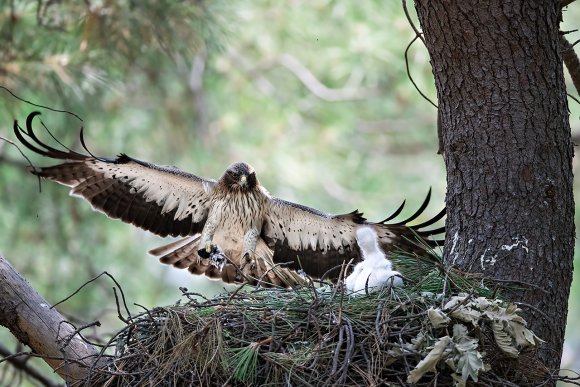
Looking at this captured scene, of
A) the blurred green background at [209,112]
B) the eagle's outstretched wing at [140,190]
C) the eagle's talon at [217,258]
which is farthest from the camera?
the blurred green background at [209,112]

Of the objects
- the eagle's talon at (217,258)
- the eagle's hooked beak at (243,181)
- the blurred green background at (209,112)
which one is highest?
the blurred green background at (209,112)

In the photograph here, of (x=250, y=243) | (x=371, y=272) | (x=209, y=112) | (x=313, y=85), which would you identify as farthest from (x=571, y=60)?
(x=313, y=85)

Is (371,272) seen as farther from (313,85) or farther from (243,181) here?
(313,85)

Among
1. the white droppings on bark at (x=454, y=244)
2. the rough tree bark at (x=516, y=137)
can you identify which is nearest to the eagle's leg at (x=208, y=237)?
the white droppings on bark at (x=454, y=244)

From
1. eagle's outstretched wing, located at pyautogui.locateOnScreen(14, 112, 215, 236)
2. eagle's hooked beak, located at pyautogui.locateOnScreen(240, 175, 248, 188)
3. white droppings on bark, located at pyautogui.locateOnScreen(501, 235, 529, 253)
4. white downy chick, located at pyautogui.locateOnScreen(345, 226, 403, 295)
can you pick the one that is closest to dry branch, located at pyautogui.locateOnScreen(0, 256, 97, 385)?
white downy chick, located at pyautogui.locateOnScreen(345, 226, 403, 295)

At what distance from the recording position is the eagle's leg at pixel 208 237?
20.9 ft

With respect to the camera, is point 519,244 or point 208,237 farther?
point 208,237

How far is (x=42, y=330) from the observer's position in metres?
3.86

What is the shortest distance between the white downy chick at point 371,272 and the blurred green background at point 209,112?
3069mm

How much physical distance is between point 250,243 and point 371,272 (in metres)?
2.12

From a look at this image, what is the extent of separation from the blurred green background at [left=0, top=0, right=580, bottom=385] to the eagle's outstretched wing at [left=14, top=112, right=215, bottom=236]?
1262mm

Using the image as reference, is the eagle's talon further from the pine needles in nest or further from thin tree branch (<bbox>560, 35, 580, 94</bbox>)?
thin tree branch (<bbox>560, 35, 580, 94</bbox>)

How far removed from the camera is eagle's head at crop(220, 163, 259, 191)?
6.68 metres

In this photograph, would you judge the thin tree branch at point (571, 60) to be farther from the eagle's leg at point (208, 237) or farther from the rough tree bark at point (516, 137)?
the eagle's leg at point (208, 237)
